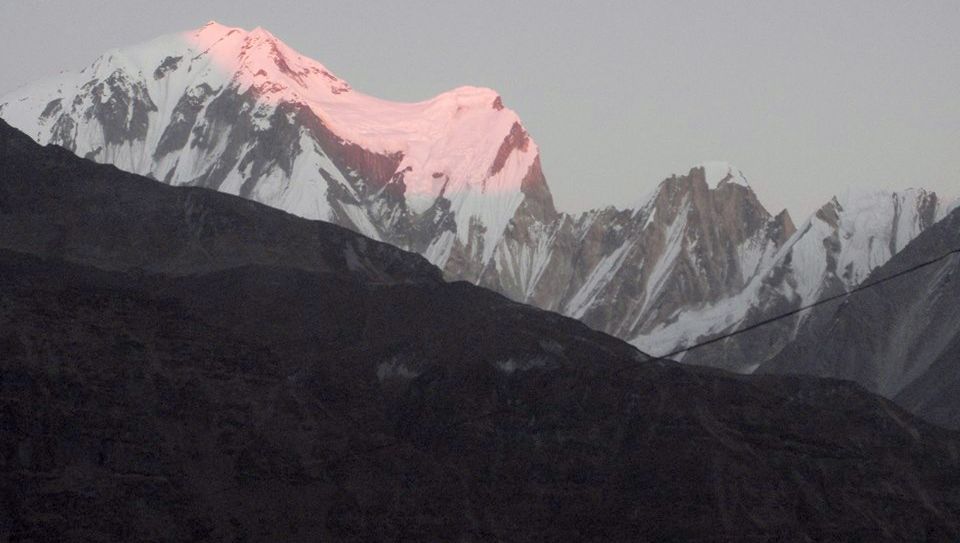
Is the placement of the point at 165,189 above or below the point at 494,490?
above

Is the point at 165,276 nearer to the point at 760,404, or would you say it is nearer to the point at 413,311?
the point at 413,311

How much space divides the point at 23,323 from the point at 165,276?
29095 mm

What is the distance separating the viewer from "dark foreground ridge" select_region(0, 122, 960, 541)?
410ft

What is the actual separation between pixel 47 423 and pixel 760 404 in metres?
55.2

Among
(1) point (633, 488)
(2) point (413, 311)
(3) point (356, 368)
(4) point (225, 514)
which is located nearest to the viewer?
(4) point (225, 514)

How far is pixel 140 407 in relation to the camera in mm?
129375

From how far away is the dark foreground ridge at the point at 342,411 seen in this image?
410ft

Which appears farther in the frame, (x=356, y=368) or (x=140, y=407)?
(x=356, y=368)

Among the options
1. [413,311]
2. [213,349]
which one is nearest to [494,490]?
[213,349]

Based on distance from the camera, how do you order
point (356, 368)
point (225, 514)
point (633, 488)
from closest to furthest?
point (225, 514)
point (633, 488)
point (356, 368)

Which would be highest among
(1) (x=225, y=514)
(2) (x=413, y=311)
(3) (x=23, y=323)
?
(2) (x=413, y=311)

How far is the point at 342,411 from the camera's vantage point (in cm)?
14562

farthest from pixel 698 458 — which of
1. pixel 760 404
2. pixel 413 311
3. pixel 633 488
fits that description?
pixel 413 311

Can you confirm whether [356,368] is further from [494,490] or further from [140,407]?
[140,407]
